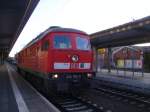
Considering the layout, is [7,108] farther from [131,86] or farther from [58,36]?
[131,86]

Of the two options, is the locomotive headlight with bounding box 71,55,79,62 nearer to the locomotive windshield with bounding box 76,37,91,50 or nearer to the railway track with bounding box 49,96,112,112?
the locomotive windshield with bounding box 76,37,91,50

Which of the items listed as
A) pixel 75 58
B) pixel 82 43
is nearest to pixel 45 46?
pixel 75 58

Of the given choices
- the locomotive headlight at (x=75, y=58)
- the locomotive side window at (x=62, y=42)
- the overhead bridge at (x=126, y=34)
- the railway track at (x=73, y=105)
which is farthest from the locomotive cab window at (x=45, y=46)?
the overhead bridge at (x=126, y=34)

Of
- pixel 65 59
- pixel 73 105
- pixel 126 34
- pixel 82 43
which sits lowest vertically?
pixel 73 105

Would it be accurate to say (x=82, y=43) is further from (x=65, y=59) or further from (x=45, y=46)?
(x=45, y=46)

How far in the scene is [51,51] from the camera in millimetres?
13438

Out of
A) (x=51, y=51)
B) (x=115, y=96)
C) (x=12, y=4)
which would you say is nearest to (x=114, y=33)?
(x=12, y=4)

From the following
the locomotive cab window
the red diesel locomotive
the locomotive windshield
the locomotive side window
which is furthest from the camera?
the locomotive windshield

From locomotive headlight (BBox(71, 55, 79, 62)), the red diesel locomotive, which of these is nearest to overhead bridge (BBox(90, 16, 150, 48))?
the red diesel locomotive

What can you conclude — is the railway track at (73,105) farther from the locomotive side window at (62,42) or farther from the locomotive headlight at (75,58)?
the locomotive side window at (62,42)

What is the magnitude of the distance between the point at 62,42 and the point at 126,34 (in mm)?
15668

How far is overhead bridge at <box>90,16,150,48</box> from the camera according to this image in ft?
77.8

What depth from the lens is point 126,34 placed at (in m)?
28.5

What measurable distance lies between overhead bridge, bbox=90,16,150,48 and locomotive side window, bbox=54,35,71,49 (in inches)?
391
